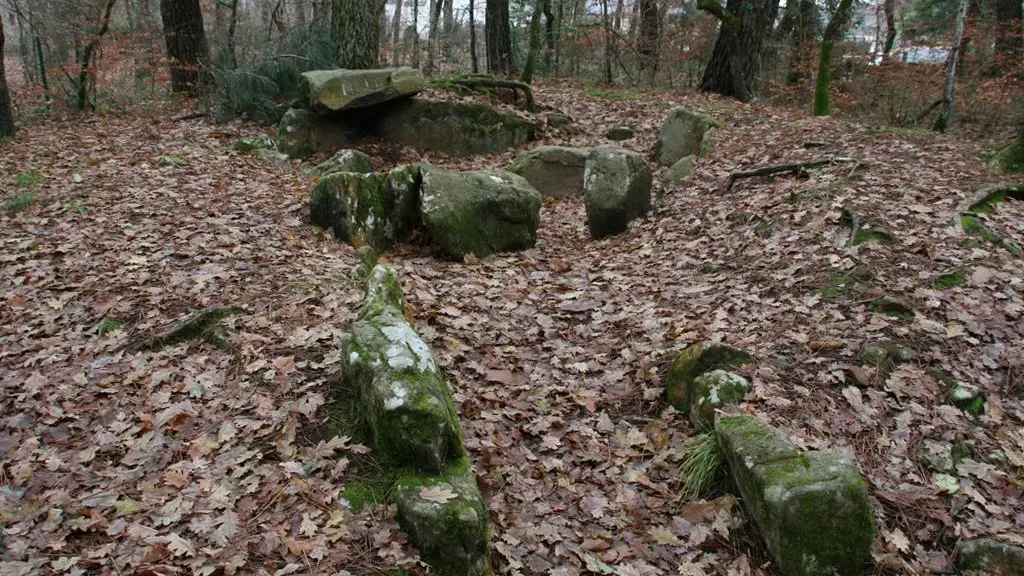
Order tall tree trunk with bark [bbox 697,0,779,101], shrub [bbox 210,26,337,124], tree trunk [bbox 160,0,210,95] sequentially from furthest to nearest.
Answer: tall tree trunk with bark [bbox 697,0,779,101] < tree trunk [bbox 160,0,210,95] < shrub [bbox 210,26,337,124]

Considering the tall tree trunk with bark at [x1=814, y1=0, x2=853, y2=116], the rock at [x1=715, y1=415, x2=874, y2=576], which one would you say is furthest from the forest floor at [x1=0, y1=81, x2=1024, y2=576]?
the tall tree trunk with bark at [x1=814, y1=0, x2=853, y2=116]

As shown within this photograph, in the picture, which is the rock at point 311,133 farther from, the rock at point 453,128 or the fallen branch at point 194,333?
the fallen branch at point 194,333

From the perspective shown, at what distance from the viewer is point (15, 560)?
123 inches

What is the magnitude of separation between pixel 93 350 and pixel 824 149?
31.0 feet

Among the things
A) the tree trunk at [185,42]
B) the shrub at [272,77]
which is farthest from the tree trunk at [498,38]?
the tree trunk at [185,42]

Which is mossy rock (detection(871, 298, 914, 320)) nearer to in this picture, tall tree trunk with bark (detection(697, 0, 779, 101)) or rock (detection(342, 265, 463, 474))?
rock (detection(342, 265, 463, 474))

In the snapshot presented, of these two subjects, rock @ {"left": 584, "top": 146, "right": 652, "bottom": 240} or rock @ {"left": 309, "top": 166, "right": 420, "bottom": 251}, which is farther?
rock @ {"left": 584, "top": 146, "right": 652, "bottom": 240}

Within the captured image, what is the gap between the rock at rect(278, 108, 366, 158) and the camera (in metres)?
11.2

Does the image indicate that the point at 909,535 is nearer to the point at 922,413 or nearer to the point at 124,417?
the point at 922,413

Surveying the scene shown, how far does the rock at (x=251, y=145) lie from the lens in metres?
10.9

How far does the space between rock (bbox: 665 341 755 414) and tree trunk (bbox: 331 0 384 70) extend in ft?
32.8

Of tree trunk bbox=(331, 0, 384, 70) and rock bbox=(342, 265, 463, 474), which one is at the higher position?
tree trunk bbox=(331, 0, 384, 70)

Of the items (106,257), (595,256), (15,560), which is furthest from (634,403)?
(106,257)

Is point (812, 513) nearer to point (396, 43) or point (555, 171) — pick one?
point (555, 171)
